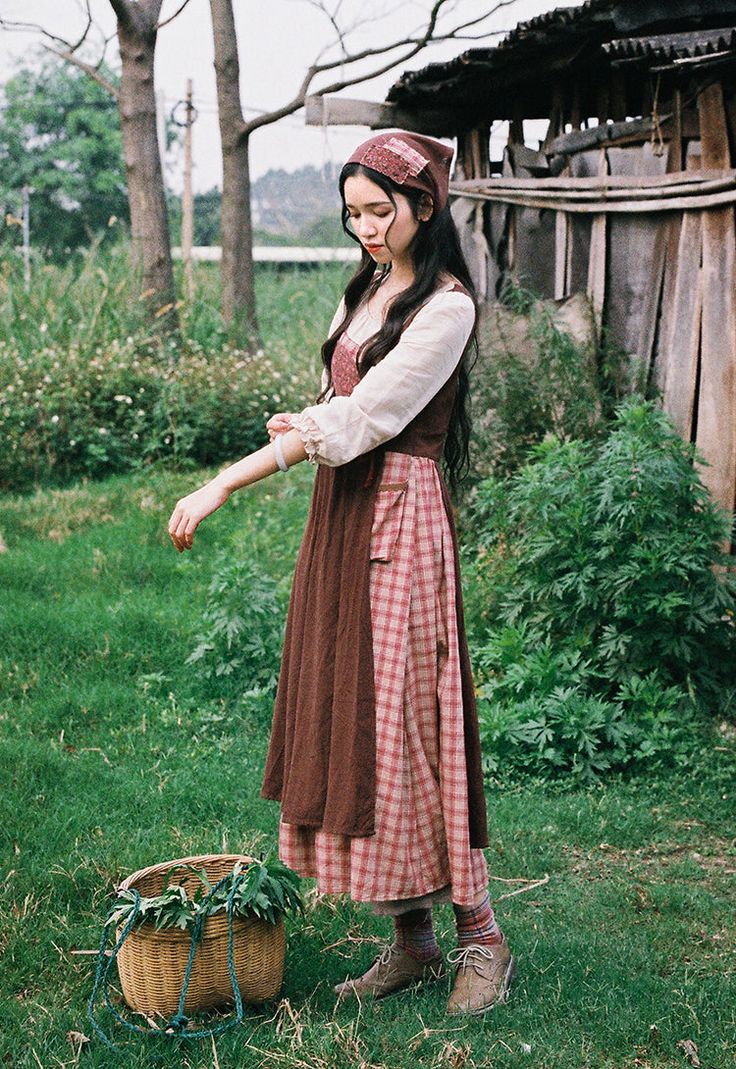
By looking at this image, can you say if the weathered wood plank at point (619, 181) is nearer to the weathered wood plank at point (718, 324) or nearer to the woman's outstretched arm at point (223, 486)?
the weathered wood plank at point (718, 324)

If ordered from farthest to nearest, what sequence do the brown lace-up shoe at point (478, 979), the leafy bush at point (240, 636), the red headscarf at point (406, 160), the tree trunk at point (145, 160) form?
1. the tree trunk at point (145, 160)
2. the leafy bush at point (240, 636)
3. the brown lace-up shoe at point (478, 979)
4. the red headscarf at point (406, 160)

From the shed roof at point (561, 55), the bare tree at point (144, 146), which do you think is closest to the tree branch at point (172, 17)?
→ the bare tree at point (144, 146)

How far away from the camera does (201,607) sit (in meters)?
7.05

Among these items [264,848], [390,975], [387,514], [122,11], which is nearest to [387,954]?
[390,975]

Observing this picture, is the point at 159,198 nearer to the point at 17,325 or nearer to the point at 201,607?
the point at 17,325

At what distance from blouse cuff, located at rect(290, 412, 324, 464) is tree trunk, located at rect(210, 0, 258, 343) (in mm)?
10313

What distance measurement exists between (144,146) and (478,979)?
436 inches

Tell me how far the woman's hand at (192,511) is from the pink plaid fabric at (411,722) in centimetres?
43

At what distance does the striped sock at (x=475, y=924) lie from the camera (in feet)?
10.7

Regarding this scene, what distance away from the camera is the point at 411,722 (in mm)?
3059

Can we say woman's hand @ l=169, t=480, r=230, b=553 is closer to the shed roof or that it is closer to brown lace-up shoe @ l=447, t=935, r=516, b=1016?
brown lace-up shoe @ l=447, t=935, r=516, b=1016

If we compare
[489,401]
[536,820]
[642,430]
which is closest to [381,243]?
[536,820]

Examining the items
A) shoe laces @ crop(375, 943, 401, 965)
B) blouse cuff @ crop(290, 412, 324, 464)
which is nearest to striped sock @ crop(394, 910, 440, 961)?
shoe laces @ crop(375, 943, 401, 965)

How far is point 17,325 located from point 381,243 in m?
9.32
